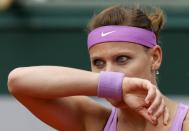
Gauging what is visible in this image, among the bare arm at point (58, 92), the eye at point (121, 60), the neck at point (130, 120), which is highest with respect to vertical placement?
the eye at point (121, 60)

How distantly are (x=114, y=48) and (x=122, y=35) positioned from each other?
0.07 meters

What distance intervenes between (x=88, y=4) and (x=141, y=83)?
12.3 feet

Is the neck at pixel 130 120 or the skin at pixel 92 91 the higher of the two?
the skin at pixel 92 91

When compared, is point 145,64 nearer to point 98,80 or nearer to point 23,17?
point 98,80

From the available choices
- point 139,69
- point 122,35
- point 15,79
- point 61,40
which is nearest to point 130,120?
point 139,69

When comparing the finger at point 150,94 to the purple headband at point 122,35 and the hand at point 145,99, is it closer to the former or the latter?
the hand at point 145,99

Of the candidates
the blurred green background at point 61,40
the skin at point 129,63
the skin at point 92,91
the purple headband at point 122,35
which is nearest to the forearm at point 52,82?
the skin at point 92,91

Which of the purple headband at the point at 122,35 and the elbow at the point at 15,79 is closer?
the elbow at the point at 15,79

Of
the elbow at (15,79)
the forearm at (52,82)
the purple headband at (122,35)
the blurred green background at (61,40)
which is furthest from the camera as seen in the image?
the blurred green background at (61,40)

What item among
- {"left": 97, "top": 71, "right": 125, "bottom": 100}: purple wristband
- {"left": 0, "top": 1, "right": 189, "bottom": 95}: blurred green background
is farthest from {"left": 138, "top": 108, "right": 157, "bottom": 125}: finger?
{"left": 0, "top": 1, "right": 189, "bottom": 95}: blurred green background

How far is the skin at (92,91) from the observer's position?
9.79 feet

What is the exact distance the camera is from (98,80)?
312 cm

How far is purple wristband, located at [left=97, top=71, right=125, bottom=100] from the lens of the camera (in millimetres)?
3062

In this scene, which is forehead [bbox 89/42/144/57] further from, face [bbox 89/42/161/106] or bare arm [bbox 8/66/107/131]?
bare arm [bbox 8/66/107/131]
